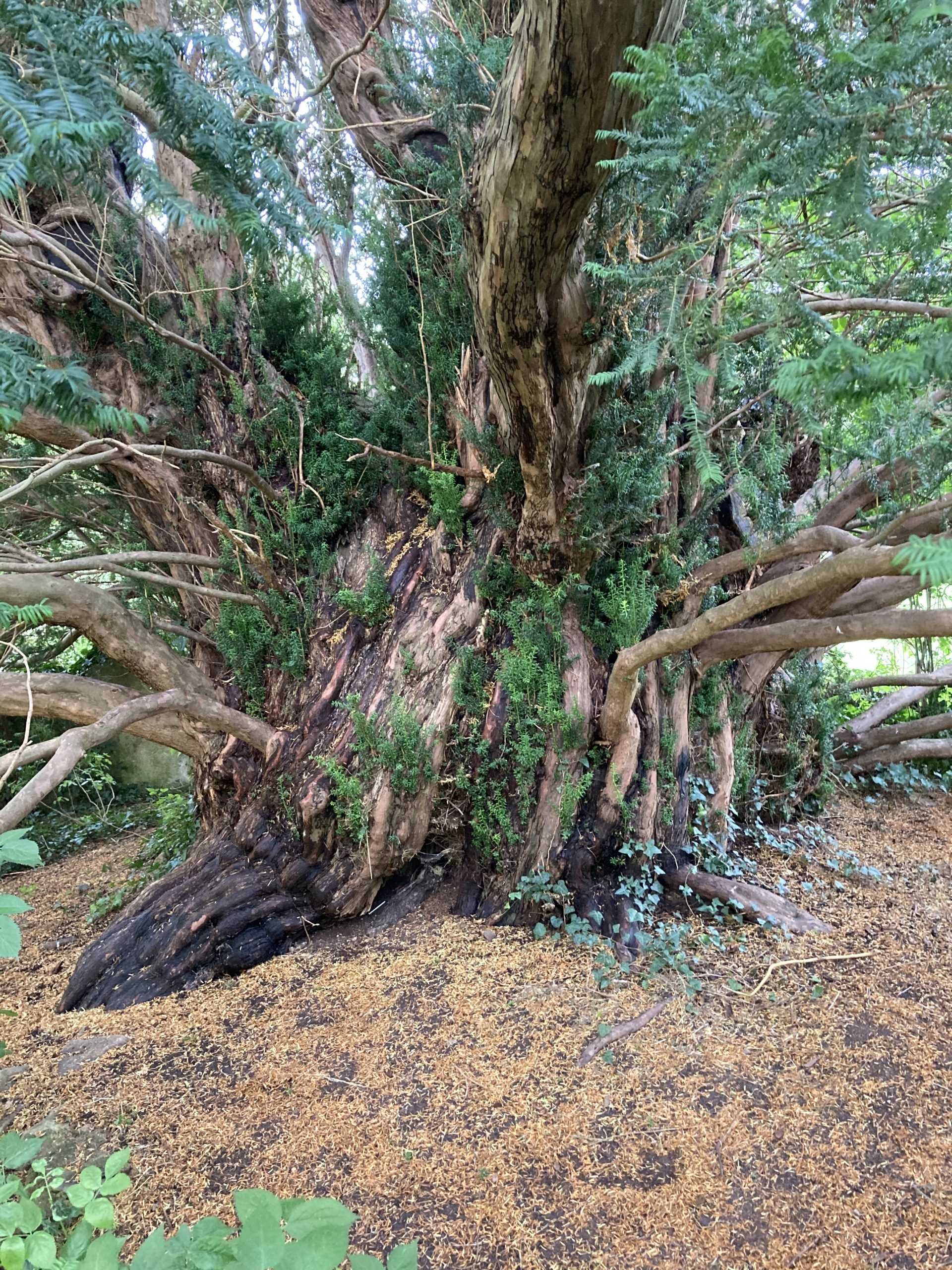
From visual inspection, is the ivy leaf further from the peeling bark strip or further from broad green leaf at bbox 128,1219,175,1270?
the peeling bark strip

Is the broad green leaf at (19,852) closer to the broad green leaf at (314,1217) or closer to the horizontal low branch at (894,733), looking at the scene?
the broad green leaf at (314,1217)

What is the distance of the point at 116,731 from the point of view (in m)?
2.88

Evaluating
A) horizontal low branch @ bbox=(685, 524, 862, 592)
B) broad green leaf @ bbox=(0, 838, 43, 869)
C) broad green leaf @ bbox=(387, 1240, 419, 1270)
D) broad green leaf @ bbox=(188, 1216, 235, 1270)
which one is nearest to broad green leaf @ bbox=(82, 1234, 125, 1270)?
broad green leaf @ bbox=(188, 1216, 235, 1270)

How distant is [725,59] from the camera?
1253mm

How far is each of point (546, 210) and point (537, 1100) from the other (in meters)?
2.64

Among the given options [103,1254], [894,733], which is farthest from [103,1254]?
[894,733]

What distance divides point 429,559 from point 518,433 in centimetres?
108

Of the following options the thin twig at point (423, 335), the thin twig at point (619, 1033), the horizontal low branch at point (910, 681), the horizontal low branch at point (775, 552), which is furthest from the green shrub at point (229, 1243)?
the horizontal low branch at point (910, 681)

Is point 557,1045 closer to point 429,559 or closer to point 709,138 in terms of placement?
point 429,559

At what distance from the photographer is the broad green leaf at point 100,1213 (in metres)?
1.15

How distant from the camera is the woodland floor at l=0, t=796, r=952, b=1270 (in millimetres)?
1716

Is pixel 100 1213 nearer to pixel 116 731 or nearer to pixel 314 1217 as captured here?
pixel 314 1217

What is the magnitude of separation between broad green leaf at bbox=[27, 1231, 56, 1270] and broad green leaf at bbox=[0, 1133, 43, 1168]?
255 mm

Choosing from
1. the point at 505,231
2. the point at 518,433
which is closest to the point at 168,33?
the point at 505,231
